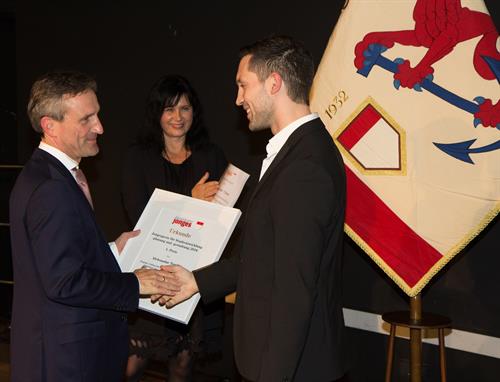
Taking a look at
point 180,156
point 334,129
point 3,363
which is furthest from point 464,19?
point 3,363

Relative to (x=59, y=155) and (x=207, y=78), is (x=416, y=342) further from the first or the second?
(x=207, y=78)

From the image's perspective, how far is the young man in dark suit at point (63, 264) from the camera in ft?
6.91

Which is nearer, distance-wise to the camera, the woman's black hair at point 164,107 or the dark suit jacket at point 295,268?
the dark suit jacket at point 295,268

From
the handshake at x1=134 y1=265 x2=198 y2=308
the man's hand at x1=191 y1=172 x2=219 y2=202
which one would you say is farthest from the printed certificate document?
the handshake at x1=134 y1=265 x2=198 y2=308

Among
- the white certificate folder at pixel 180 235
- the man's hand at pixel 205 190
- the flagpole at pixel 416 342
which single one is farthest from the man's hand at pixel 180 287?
the flagpole at pixel 416 342

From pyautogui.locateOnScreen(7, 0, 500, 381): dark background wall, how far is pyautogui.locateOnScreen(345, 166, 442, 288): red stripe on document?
0.63 m

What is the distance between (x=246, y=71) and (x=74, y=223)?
0.73m

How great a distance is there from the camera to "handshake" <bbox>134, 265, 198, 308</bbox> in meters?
2.55

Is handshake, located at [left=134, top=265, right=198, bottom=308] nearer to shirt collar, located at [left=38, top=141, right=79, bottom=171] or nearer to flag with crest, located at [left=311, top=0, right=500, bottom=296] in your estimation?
shirt collar, located at [left=38, top=141, right=79, bottom=171]

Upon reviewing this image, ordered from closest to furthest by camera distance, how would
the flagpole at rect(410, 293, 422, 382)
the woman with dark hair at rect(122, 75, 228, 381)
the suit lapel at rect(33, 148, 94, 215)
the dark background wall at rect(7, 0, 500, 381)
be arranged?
the suit lapel at rect(33, 148, 94, 215) < the flagpole at rect(410, 293, 422, 382) < the woman with dark hair at rect(122, 75, 228, 381) < the dark background wall at rect(7, 0, 500, 381)

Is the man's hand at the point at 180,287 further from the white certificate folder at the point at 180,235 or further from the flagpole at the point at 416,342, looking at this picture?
the flagpole at the point at 416,342

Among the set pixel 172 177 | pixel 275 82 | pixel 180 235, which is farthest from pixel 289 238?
pixel 172 177

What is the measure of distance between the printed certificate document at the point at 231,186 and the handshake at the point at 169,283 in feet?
1.65

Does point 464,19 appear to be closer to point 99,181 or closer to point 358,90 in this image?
point 358,90
